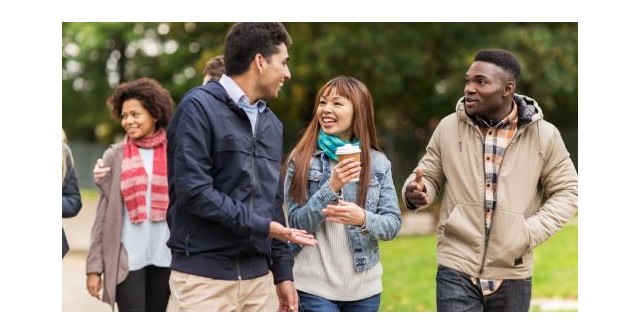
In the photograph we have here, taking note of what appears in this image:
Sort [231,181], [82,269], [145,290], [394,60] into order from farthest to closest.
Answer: [394,60] < [82,269] < [145,290] < [231,181]

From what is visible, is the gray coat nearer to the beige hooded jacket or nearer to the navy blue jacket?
the navy blue jacket

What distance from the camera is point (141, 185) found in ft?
18.7

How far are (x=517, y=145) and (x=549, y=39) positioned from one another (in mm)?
12205

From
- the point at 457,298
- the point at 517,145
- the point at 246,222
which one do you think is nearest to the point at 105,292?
the point at 246,222

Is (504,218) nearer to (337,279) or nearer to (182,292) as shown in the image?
(337,279)

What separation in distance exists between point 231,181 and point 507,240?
156 centimetres

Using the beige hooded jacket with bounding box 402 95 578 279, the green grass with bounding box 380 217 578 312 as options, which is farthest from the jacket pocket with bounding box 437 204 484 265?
the green grass with bounding box 380 217 578 312

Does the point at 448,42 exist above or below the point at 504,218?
above

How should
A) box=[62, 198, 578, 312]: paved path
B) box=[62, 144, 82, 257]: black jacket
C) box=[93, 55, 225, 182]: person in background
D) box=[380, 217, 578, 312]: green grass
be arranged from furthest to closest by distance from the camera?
box=[380, 217, 578, 312]: green grass, box=[62, 198, 578, 312]: paved path, box=[62, 144, 82, 257]: black jacket, box=[93, 55, 225, 182]: person in background

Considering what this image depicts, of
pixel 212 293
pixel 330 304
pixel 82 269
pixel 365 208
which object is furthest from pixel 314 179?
pixel 82 269

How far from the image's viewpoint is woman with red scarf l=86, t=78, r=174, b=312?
18.4ft

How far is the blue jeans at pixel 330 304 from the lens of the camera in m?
4.70

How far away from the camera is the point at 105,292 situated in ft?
18.6

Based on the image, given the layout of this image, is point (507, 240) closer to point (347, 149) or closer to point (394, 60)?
point (347, 149)
